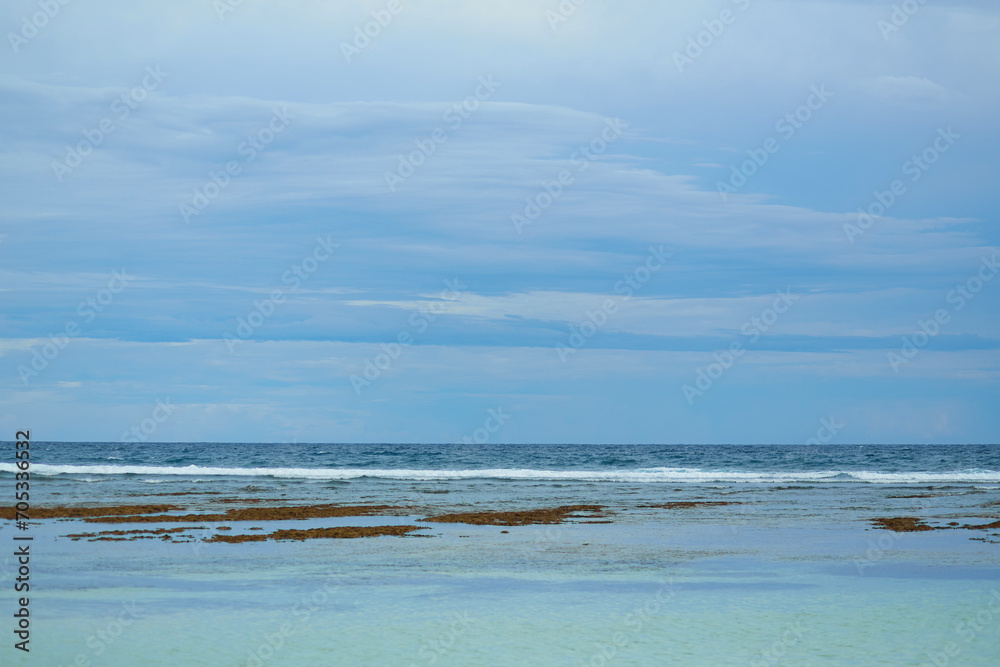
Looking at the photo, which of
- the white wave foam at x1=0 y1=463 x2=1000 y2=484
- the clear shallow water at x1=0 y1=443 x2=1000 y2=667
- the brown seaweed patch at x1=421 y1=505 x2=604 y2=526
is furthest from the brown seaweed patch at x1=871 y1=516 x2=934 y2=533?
the white wave foam at x1=0 y1=463 x2=1000 y2=484

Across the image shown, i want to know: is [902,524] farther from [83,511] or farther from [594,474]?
[594,474]

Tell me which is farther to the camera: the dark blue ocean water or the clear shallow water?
the dark blue ocean water

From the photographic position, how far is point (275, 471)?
7319 cm

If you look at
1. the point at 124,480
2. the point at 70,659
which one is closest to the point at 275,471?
the point at 124,480

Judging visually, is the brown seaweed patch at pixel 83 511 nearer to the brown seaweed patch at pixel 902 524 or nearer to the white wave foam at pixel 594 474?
the brown seaweed patch at pixel 902 524

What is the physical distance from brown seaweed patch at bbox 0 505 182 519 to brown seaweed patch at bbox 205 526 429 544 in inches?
348

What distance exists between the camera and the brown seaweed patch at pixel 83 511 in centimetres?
3192

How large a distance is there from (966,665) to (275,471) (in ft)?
215

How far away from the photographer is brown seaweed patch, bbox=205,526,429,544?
26.0 m

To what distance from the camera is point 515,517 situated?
33.4 meters

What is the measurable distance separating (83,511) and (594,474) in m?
45.9

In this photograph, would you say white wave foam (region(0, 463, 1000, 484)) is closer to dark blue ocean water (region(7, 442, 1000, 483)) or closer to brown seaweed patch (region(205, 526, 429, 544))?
dark blue ocean water (region(7, 442, 1000, 483))

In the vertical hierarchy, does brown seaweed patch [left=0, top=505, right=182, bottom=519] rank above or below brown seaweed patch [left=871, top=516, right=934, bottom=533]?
above

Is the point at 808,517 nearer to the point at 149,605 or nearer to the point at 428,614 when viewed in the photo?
the point at 428,614
